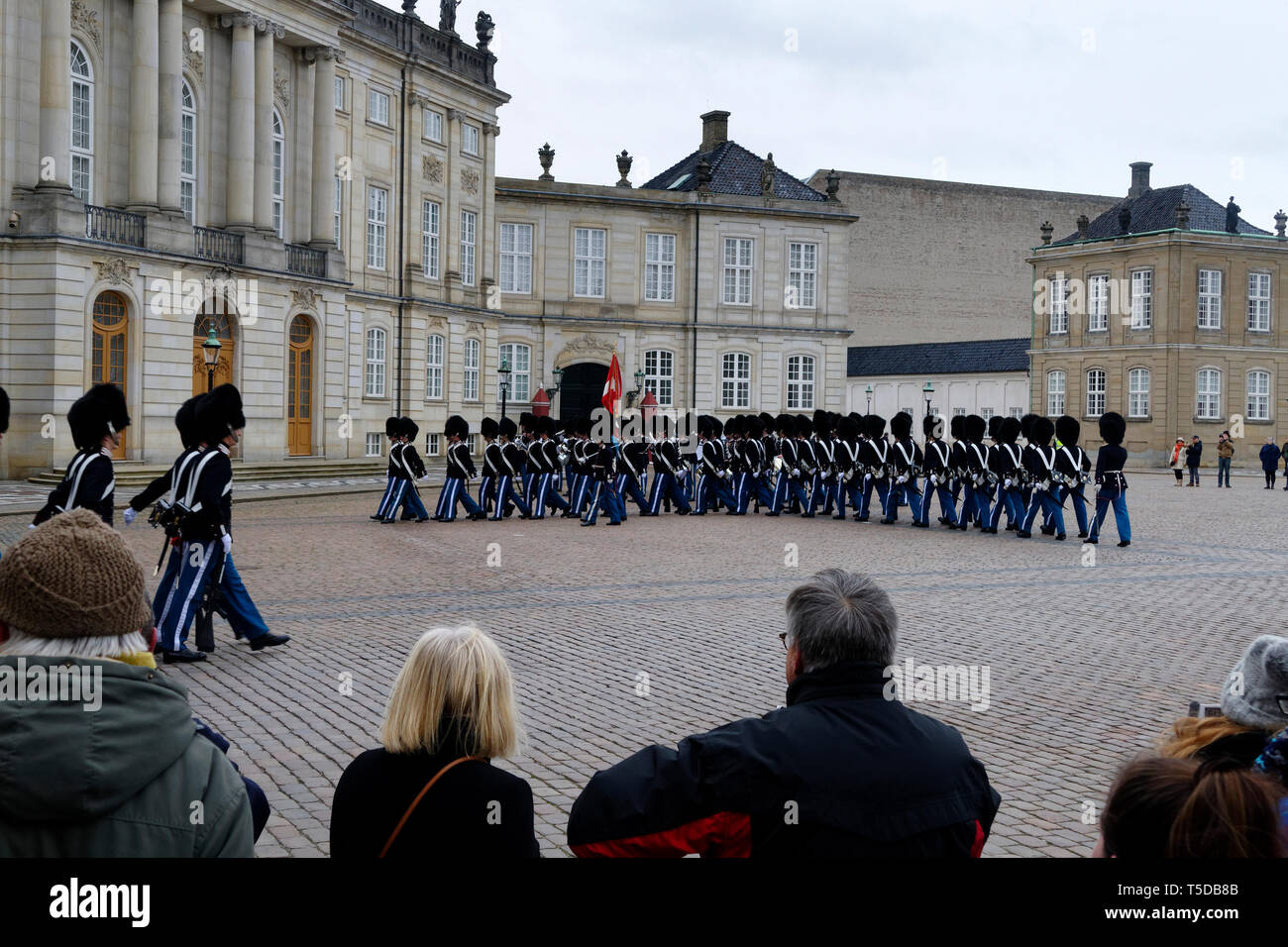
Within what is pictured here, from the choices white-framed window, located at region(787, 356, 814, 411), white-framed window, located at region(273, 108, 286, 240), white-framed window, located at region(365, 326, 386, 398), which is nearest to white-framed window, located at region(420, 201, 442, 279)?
white-framed window, located at region(365, 326, 386, 398)

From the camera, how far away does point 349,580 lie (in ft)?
45.7

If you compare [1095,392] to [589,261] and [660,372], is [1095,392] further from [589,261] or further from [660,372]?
[589,261]

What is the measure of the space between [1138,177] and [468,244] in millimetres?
39530

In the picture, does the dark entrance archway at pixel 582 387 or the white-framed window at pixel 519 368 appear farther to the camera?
the dark entrance archway at pixel 582 387

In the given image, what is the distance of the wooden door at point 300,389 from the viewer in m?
35.4

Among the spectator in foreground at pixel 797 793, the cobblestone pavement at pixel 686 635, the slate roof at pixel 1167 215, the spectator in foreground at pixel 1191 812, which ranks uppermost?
the slate roof at pixel 1167 215

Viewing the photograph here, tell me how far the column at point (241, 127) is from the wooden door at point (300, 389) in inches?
137

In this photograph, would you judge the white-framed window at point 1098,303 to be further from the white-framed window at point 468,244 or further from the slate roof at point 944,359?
the white-framed window at point 468,244

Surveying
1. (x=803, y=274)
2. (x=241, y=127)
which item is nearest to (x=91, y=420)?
(x=241, y=127)

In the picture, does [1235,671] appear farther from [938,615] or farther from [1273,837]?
[938,615]

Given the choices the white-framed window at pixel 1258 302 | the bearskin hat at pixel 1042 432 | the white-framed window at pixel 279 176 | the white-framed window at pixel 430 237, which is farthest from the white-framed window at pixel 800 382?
the bearskin hat at pixel 1042 432

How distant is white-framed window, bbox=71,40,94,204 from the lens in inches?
1155

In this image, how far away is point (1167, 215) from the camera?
5525 cm
